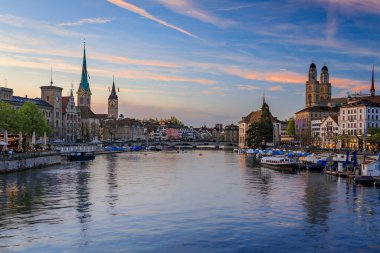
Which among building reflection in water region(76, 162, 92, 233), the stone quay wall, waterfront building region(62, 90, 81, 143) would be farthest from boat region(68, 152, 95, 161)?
waterfront building region(62, 90, 81, 143)

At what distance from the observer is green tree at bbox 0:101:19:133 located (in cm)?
9219

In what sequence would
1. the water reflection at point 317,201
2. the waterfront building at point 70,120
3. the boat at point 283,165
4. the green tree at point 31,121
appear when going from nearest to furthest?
the water reflection at point 317,201, the boat at point 283,165, the green tree at point 31,121, the waterfront building at point 70,120

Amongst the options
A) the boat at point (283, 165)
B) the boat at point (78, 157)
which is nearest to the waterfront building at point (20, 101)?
the boat at point (78, 157)

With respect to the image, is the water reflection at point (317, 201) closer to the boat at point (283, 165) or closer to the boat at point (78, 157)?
the boat at point (283, 165)

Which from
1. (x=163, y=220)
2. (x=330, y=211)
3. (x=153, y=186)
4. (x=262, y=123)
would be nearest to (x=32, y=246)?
(x=163, y=220)

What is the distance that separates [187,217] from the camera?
41156 millimetres

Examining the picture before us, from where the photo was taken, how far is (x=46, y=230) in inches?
1403

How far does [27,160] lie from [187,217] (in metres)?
52.6

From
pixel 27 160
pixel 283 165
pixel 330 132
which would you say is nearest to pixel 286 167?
pixel 283 165

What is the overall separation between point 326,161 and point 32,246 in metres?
72.0

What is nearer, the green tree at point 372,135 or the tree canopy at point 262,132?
the green tree at point 372,135

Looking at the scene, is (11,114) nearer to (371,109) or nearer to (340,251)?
(340,251)

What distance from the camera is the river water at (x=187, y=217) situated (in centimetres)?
3219

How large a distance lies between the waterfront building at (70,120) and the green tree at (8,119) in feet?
287
